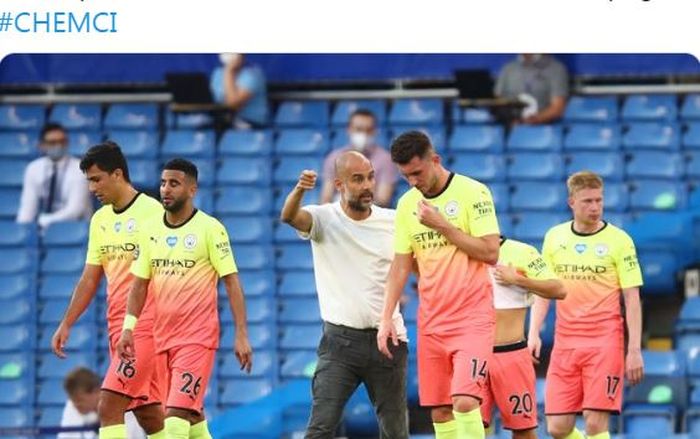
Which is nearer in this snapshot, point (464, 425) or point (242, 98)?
point (464, 425)

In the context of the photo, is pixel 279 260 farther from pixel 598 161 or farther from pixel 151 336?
pixel 151 336

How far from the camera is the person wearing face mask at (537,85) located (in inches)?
834

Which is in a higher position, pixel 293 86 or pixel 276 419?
pixel 293 86

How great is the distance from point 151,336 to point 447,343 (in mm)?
2192

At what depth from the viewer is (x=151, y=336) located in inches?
530

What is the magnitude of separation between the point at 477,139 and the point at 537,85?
2.91 feet

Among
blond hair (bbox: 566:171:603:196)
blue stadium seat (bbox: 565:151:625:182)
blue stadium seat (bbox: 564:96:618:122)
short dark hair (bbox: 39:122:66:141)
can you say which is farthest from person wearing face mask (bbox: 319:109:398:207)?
blond hair (bbox: 566:171:603:196)

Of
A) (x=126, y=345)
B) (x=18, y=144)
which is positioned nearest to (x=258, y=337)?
(x=18, y=144)

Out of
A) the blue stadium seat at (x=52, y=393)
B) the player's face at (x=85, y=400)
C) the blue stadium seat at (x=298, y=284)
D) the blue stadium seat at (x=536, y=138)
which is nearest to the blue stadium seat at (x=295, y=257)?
the blue stadium seat at (x=298, y=284)

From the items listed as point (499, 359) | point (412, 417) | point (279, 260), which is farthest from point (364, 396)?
point (499, 359)

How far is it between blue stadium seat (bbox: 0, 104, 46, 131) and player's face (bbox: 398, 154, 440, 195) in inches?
413

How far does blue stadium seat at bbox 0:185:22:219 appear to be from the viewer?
71.7 feet

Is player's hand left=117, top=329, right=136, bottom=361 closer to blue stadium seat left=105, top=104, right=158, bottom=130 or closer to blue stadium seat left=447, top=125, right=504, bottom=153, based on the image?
blue stadium seat left=447, top=125, right=504, bottom=153
